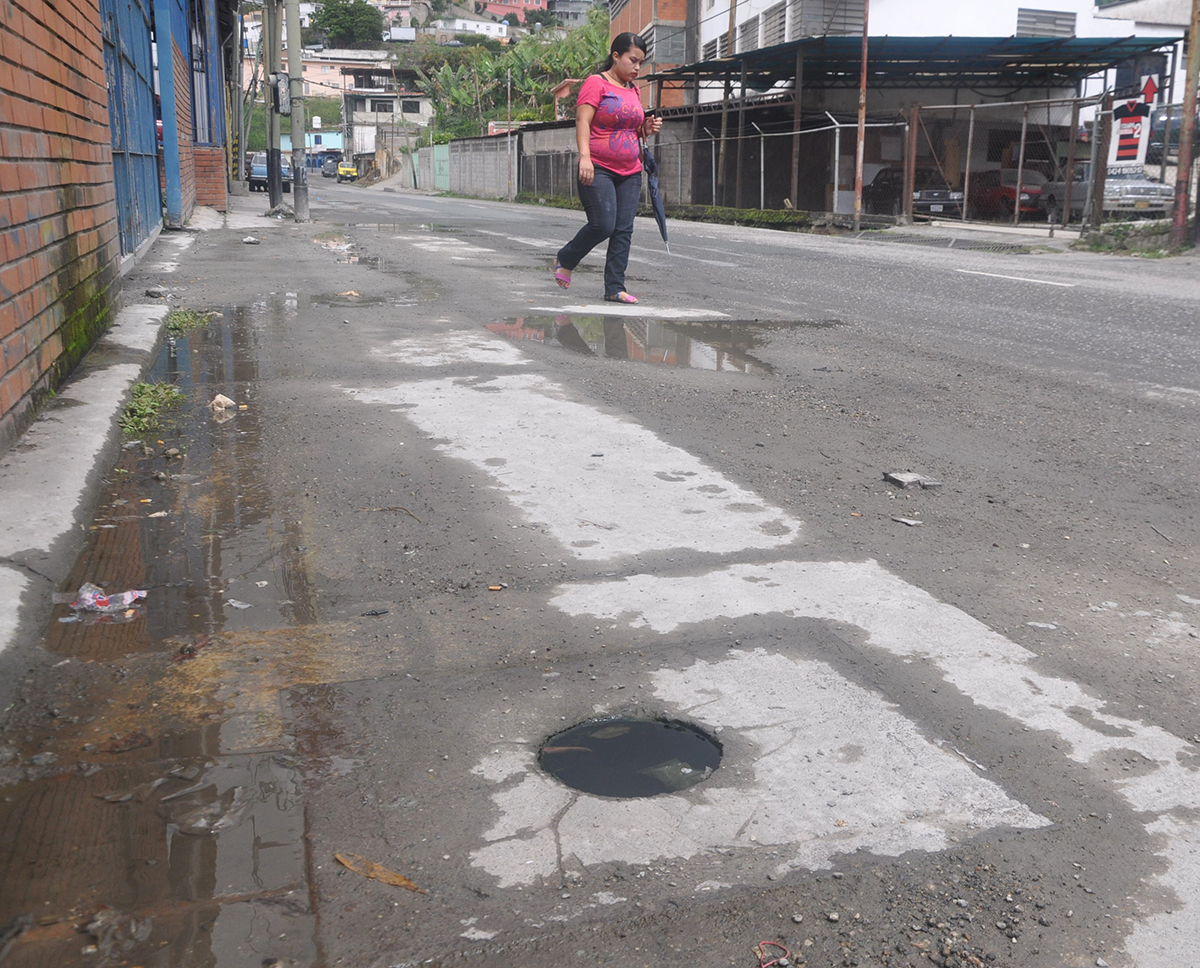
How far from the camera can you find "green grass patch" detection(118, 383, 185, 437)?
436 cm

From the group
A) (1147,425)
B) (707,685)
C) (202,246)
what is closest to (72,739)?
(707,685)

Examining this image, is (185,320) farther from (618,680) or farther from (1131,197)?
(1131,197)

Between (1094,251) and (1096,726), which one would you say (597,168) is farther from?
(1094,251)

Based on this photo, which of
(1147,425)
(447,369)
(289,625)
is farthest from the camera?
(447,369)

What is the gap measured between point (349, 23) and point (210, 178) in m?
129

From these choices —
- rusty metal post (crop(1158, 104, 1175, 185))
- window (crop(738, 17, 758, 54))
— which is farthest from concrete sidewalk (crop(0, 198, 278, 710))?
window (crop(738, 17, 758, 54))

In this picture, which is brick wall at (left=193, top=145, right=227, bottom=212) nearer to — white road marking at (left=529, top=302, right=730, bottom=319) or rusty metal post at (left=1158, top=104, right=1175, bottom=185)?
white road marking at (left=529, top=302, right=730, bottom=319)

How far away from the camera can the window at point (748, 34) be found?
36906 mm

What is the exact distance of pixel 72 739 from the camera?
2111 millimetres

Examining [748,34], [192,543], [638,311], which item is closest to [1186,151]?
[638,311]

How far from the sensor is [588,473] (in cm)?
385

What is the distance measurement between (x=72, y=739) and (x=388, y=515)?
142 centimetres

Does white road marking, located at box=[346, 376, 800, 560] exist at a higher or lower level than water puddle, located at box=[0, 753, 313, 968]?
higher

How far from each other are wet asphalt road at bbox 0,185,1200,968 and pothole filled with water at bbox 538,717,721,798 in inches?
1.2
